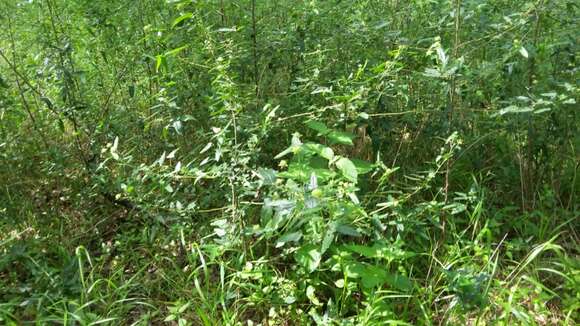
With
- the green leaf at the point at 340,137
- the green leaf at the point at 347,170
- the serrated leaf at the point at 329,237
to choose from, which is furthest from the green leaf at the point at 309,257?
the green leaf at the point at 340,137

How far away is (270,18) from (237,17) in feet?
0.63

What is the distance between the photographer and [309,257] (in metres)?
2.03

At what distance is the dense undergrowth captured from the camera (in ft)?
6.86

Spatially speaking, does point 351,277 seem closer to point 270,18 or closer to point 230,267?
point 230,267

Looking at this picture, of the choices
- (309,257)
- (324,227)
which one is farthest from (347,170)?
(309,257)

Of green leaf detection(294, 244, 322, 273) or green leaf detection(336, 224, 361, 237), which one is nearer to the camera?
green leaf detection(336, 224, 361, 237)

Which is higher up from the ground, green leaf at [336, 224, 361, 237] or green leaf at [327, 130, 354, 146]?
green leaf at [327, 130, 354, 146]

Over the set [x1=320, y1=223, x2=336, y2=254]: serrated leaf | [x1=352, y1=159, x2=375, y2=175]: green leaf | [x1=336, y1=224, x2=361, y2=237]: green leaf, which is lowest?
[x1=320, y1=223, x2=336, y2=254]: serrated leaf

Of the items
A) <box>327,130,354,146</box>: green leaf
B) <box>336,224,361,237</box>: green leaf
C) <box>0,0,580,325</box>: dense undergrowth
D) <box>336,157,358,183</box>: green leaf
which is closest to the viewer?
<box>336,224,361,237</box>: green leaf

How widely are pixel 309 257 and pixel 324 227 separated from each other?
0.58 feet

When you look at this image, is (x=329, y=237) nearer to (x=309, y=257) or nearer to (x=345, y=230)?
(x=345, y=230)

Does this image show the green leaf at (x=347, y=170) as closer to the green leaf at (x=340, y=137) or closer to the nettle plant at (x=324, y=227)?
the nettle plant at (x=324, y=227)

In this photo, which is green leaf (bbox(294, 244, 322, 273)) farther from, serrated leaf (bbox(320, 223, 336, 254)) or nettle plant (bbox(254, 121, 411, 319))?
serrated leaf (bbox(320, 223, 336, 254))

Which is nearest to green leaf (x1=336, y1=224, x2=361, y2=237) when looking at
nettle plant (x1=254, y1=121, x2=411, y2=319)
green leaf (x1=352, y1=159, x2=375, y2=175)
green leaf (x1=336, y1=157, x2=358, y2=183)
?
nettle plant (x1=254, y1=121, x2=411, y2=319)
